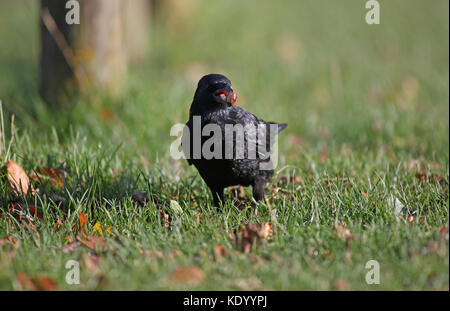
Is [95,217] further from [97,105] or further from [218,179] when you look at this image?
[97,105]

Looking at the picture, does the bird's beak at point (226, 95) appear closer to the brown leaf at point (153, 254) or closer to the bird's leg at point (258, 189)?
the bird's leg at point (258, 189)

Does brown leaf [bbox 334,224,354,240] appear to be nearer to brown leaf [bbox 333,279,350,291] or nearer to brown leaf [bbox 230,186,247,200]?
brown leaf [bbox 333,279,350,291]

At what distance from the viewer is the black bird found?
3086 mm

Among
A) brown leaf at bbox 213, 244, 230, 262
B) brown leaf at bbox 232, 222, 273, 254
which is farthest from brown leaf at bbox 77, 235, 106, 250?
brown leaf at bbox 232, 222, 273, 254

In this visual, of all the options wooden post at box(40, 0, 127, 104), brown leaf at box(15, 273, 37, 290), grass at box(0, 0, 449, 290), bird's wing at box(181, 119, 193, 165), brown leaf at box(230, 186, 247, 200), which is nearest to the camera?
brown leaf at box(15, 273, 37, 290)

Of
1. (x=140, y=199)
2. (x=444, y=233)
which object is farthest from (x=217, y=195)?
(x=444, y=233)

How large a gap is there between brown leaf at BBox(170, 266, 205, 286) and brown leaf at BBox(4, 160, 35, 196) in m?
1.38

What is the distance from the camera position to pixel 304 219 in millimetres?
3062

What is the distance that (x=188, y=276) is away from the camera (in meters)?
2.48

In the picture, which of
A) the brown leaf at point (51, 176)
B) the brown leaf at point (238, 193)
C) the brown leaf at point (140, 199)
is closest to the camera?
the brown leaf at point (140, 199)

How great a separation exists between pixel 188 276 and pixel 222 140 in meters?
0.94

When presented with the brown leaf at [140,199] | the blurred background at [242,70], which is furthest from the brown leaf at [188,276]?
the blurred background at [242,70]

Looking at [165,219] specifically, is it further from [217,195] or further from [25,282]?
[25,282]

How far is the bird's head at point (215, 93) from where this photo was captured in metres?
3.02
